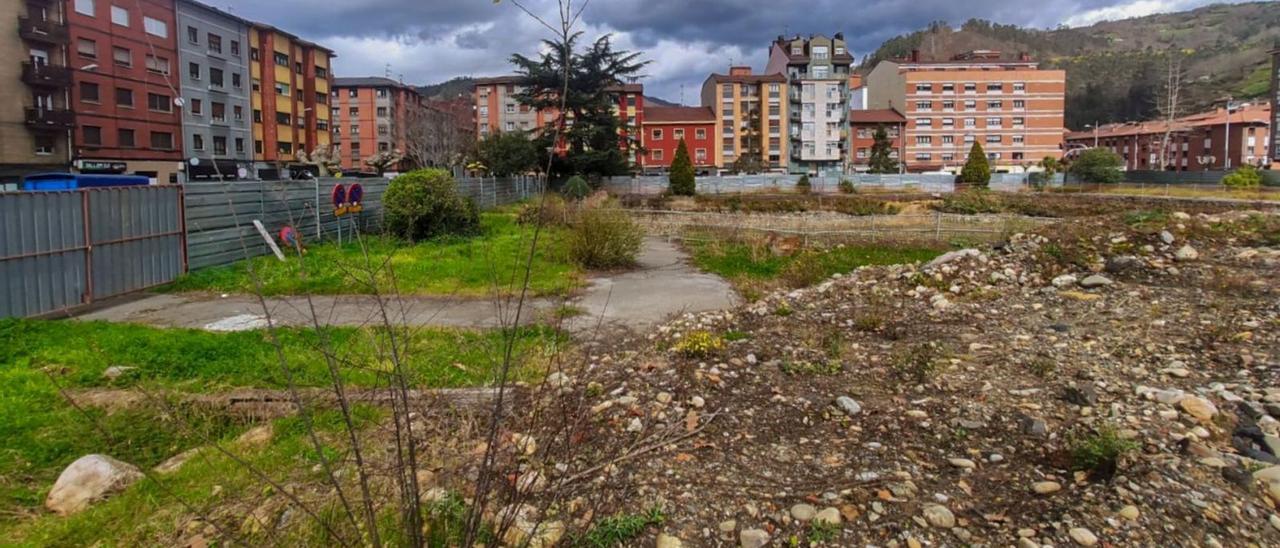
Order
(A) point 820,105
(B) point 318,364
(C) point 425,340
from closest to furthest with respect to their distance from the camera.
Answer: (B) point 318,364
(C) point 425,340
(A) point 820,105

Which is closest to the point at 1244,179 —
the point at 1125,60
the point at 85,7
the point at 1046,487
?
the point at 1046,487

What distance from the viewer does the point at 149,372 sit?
19.8 ft

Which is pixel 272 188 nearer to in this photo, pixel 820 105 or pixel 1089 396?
pixel 1089 396

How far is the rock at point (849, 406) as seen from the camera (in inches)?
191

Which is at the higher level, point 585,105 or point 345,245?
point 585,105

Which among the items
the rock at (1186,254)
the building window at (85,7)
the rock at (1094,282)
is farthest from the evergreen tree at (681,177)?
the rock at (1094,282)

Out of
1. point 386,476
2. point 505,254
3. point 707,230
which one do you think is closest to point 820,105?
point 707,230

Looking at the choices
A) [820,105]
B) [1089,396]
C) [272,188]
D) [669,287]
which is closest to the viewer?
[1089,396]

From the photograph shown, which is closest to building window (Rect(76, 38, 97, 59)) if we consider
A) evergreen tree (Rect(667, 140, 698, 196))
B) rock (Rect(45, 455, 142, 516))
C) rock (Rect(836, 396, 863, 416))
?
evergreen tree (Rect(667, 140, 698, 196))

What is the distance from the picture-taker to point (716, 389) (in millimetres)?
5363

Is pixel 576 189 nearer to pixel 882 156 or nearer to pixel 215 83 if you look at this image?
pixel 215 83

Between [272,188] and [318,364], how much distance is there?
9.64 meters

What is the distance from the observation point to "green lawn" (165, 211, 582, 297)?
10.3 meters

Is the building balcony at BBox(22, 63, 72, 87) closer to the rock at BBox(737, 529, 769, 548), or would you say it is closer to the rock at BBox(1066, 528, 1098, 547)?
the rock at BBox(737, 529, 769, 548)
